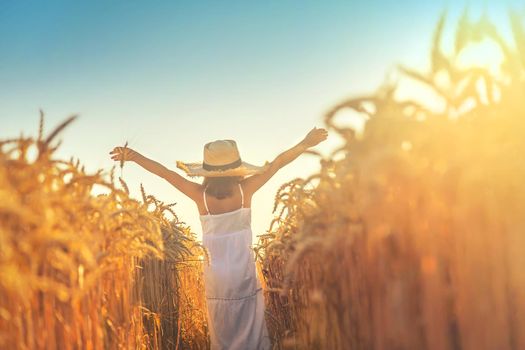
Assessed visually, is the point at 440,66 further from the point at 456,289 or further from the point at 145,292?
the point at 145,292

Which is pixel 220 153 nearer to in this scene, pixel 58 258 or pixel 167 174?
pixel 167 174

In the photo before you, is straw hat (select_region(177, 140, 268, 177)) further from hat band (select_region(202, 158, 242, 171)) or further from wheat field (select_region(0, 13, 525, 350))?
wheat field (select_region(0, 13, 525, 350))

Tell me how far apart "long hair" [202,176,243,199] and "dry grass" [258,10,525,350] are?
2813 mm

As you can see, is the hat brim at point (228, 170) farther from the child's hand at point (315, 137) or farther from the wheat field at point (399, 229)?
the wheat field at point (399, 229)

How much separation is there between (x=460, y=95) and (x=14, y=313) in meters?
1.62

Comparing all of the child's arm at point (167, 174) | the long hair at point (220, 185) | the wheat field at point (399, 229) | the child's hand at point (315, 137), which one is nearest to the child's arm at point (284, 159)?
the child's hand at point (315, 137)

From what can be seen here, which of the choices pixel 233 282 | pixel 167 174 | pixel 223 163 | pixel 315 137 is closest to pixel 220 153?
pixel 223 163

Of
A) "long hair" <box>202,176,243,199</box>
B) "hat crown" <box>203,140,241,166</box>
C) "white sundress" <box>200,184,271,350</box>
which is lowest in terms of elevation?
"white sundress" <box>200,184,271,350</box>

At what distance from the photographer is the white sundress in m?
4.74

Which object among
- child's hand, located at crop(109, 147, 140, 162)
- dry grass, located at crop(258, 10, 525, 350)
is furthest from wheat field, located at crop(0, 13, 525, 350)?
child's hand, located at crop(109, 147, 140, 162)

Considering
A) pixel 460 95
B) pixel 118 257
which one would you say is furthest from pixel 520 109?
pixel 118 257

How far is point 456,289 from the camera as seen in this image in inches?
61.9

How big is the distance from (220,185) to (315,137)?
38.6 inches

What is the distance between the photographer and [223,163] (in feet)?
15.9
